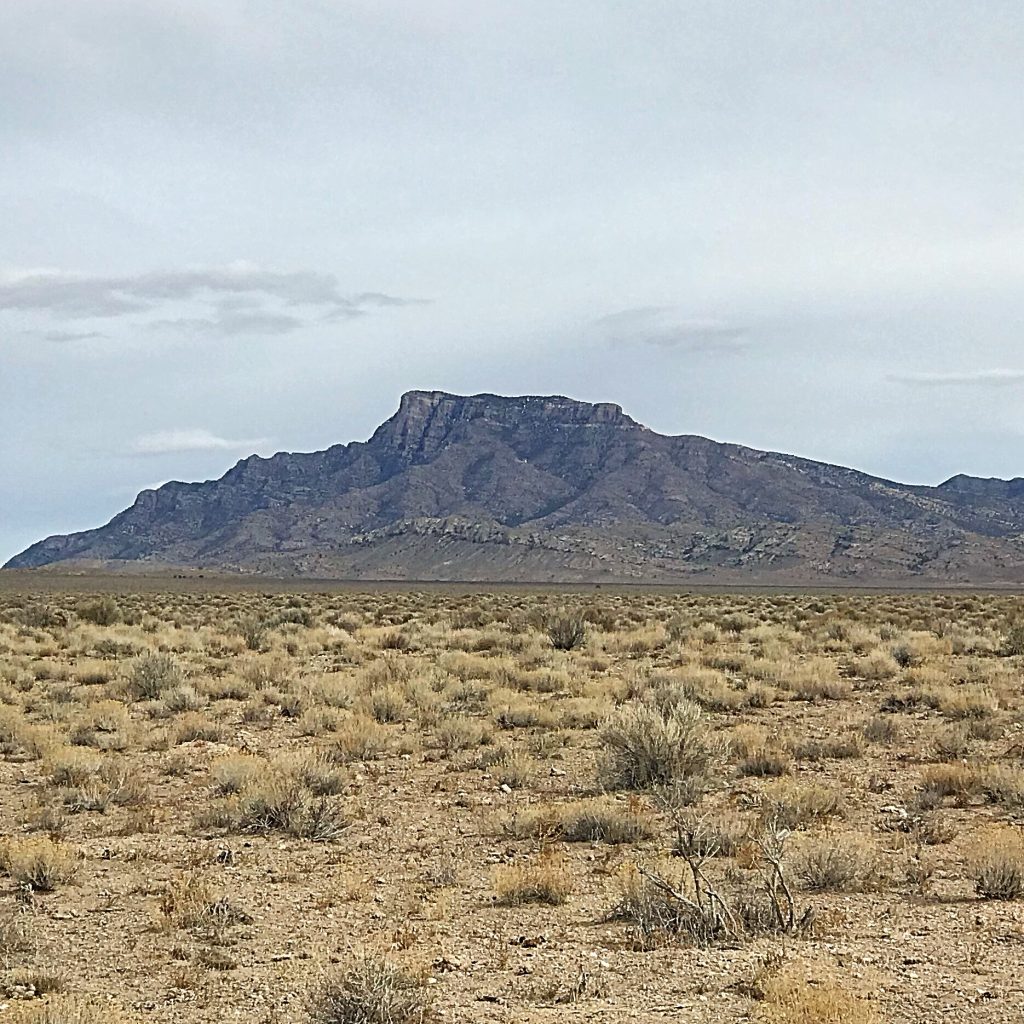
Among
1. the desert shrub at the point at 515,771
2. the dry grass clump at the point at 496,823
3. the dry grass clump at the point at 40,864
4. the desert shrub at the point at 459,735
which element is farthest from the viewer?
the desert shrub at the point at 459,735

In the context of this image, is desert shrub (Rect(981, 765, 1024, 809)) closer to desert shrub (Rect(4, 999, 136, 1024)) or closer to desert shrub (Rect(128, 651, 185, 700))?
desert shrub (Rect(4, 999, 136, 1024))

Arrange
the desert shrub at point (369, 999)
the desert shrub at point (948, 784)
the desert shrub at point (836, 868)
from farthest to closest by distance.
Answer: the desert shrub at point (948, 784) < the desert shrub at point (836, 868) < the desert shrub at point (369, 999)

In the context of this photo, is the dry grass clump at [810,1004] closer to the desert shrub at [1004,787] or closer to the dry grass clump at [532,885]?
the dry grass clump at [532,885]

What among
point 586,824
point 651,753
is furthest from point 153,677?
point 586,824

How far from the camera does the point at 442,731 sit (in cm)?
1662

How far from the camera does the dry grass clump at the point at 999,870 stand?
28.8ft

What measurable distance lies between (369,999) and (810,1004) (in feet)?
7.72

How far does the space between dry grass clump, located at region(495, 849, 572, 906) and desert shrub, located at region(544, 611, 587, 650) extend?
66.9 ft

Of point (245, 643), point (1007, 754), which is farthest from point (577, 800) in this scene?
point (245, 643)

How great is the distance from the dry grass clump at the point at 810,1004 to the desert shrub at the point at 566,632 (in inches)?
923

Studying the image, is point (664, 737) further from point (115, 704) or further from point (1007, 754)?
point (115, 704)

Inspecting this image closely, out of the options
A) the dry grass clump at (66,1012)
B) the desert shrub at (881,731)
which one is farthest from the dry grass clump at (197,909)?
the desert shrub at (881,731)

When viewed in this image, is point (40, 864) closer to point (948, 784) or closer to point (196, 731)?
point (196, 731)

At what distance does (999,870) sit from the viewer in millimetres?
8891
